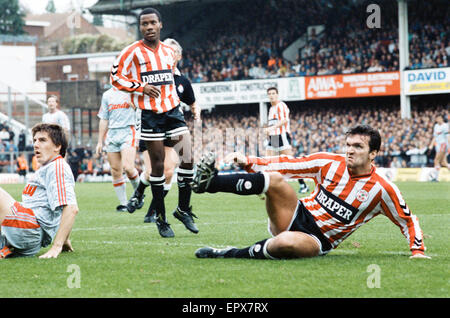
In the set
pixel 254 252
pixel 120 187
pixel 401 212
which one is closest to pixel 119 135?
pixel 120 187

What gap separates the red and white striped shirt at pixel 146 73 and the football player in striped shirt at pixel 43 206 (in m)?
1.87

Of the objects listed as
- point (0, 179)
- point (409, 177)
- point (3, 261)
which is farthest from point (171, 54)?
point (0, 179)

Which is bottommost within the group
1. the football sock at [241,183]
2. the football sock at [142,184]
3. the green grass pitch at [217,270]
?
the green grass pitch at [217,270]

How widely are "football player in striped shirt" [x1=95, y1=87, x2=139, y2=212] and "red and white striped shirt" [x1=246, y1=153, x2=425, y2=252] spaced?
6.62 m

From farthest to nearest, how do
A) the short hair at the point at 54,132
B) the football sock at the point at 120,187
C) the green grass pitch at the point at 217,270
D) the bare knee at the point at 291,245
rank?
the football sock at the point at 120,187
the short hair at the point at 54,132
the bare knee at the point at 291,245
the green grass pitch at the point at 217,270

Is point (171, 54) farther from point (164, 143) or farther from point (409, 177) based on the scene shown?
point (409, 177)

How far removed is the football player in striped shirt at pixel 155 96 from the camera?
7.98 metres

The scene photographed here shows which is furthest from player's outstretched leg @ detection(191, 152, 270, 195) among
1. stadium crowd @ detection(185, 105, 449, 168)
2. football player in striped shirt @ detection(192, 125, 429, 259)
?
stadium crowd @ detection(185, 105, 449, 168)

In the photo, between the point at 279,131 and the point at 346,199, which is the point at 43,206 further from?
the point at 279,131

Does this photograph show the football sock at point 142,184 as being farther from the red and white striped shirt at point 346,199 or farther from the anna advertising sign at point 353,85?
the anna advertising sign at point 353,85

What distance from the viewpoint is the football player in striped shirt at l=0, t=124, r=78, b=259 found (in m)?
6.03

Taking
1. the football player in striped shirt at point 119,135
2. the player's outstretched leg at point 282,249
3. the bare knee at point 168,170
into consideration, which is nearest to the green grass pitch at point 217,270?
the player's outstretched leg at point 282,249

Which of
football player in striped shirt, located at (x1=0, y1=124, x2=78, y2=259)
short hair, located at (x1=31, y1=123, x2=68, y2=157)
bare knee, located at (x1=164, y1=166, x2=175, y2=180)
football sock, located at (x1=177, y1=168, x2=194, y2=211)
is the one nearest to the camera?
football player in striped shirt, located at (x1=0, y1=124, x2=78, y2=259)

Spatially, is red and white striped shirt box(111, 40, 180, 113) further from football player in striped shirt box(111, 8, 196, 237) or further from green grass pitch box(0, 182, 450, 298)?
green grass pitch box(0, 182, 450, 298)
